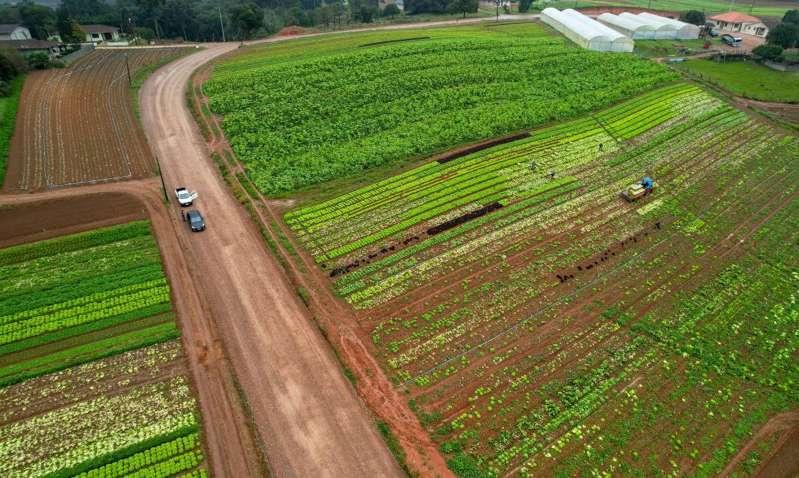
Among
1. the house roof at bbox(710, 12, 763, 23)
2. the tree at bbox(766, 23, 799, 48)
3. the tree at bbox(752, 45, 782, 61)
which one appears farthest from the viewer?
the house roof at bbox(710, 12, 763, 23)

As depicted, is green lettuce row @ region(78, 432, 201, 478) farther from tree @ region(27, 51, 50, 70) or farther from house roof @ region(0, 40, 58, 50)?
house roof @ region(0, 40, 58, 50)

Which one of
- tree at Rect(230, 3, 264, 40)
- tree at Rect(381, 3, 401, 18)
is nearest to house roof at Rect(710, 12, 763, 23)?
tree at Rect(381, 3, 401, 18)

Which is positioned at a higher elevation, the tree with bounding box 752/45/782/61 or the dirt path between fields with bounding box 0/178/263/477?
the tree with bounding box 752/45/782/61

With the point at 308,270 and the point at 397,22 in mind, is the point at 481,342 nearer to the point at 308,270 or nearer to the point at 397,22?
the point at 308,270

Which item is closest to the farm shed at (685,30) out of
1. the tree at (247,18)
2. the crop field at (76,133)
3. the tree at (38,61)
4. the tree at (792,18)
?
the tree at (792,18)

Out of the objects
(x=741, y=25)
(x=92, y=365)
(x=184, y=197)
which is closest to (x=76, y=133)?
(x=184, y=197)
